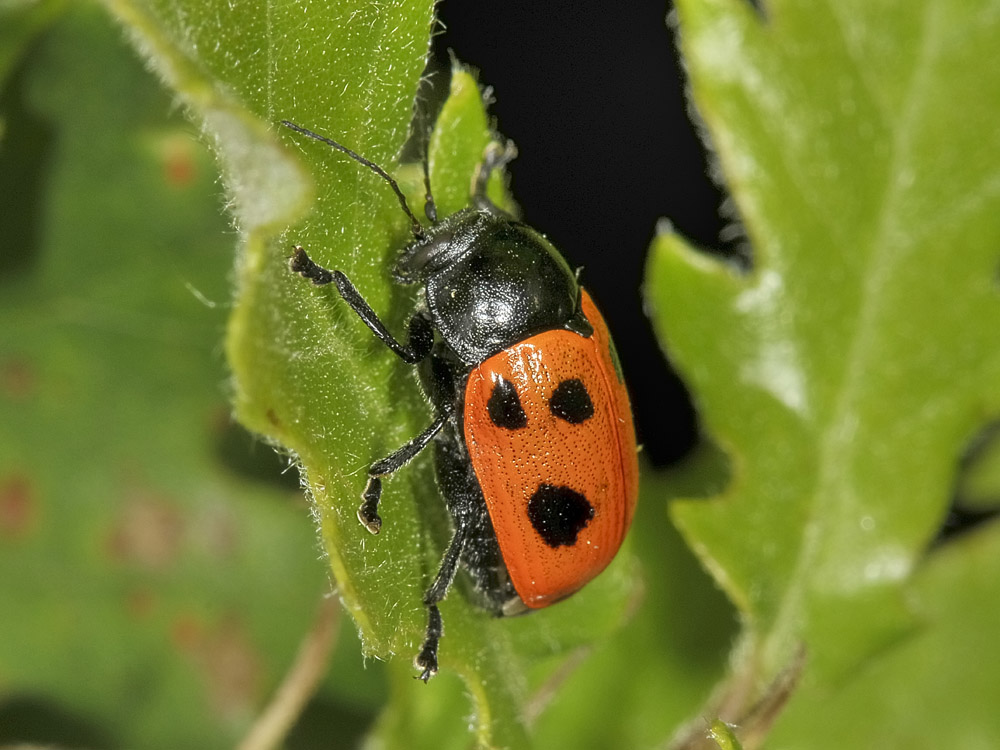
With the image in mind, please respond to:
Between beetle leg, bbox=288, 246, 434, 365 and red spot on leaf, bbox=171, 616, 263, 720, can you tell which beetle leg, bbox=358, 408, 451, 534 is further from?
red spot on leaf, bbox=171, 616, 263, 720

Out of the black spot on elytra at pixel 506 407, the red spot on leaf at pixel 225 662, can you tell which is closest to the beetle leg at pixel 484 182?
the black spot on elytra at pixel 506 407

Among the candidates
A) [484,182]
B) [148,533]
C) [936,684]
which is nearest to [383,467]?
[484,182]

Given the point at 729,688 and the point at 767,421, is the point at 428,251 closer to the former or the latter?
the point at 767,421

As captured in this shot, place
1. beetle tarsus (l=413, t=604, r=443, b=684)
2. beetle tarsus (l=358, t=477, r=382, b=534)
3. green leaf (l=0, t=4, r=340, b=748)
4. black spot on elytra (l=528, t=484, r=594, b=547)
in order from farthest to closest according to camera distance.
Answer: green leaf (l=0, t=4, r=340, b=748), black spot on elytra (l=528, t=484, r=594, b=547), beetle tarsus (l=413, t=604, r=443, b=684), beetle tarsus (l=358, t=477, r=382, b=534)

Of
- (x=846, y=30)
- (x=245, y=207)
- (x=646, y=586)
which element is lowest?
(x=646, y=586)

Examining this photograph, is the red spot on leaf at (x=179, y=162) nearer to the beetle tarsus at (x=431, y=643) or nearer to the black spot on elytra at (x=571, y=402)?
the black spot on elytra at (x=571, y=402)

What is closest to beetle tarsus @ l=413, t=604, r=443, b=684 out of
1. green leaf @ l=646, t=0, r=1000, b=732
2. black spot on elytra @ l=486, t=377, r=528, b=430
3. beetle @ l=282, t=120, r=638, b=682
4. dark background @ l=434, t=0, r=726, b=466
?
beetle @ l=282, t=120, r=638, b=682

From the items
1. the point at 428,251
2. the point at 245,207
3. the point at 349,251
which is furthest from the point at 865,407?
the point at 245,207
